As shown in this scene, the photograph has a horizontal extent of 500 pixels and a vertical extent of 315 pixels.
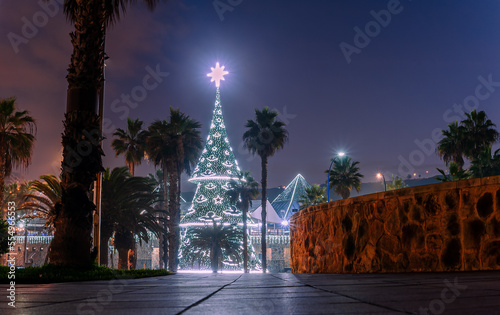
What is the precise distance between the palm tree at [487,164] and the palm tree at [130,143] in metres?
34.9

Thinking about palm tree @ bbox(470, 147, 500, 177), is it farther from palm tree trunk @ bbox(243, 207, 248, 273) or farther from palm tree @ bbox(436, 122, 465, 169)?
palm tree trunk @ bbox(243, 207, 248, 273)

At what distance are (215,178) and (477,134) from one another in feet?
93.0

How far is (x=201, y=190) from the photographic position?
171ft

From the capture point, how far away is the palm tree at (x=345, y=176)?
5956 cm

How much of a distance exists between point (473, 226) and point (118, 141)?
45159 mm

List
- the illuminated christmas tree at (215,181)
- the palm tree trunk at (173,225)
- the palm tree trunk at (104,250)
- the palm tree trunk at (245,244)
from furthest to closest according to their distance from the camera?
the illuminated christmas tree at (215,181)
the palm tree trunk at (245,244)
the palm tree trunk at (173,225)
the palm tree trunk at (104,250)

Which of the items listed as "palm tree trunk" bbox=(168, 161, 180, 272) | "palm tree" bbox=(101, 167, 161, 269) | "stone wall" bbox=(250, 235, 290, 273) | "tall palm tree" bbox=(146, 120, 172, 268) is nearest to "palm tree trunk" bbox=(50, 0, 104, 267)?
"palm tree" bbox=(101, 167, 161, 269)

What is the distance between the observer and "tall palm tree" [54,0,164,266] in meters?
10.8

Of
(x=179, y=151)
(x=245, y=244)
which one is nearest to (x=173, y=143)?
(x=179, y=151)

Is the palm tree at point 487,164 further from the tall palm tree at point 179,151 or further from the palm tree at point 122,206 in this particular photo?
the palm tree at point 122,206

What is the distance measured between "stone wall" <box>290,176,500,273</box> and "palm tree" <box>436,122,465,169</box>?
39.9 meters

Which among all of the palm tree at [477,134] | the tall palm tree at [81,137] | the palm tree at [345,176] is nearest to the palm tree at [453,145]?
the palm tree at [477,134]

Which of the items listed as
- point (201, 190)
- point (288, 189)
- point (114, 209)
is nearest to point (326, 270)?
point (114, 209)

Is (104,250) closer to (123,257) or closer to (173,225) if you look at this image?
(123,257)
